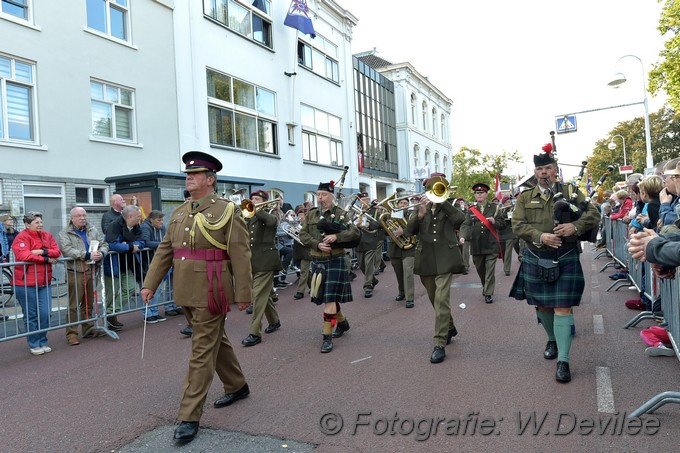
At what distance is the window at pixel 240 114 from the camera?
1812 centimetres

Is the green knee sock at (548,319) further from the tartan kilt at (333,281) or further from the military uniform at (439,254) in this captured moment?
the tartan kilt at (333,281)

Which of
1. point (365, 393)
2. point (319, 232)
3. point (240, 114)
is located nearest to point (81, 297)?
point (319, 232)

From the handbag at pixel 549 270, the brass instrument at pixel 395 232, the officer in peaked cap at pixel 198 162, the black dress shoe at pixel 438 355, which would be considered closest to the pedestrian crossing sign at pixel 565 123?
→ the brass instrument at pixel 395 232

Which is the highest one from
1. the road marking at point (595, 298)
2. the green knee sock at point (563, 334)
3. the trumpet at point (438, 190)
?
the trumpet at point (438, 190)

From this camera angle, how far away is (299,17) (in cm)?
2189

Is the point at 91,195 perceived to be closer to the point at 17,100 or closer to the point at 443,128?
the point at 17,100

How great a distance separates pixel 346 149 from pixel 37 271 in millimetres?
21648

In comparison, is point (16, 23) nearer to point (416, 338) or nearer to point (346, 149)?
point (416, 338)

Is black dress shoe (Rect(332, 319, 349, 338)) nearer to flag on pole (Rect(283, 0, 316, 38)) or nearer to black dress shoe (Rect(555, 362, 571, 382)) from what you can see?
black dress shoe (Rect(555, 362, 571, 382))

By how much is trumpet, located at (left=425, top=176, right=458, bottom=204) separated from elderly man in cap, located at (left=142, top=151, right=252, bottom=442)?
262 cm

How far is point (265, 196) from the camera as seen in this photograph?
7.67 m

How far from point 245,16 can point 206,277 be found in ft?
59.4

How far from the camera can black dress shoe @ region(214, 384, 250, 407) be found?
179 inches

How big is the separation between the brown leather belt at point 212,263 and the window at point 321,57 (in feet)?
66.9
